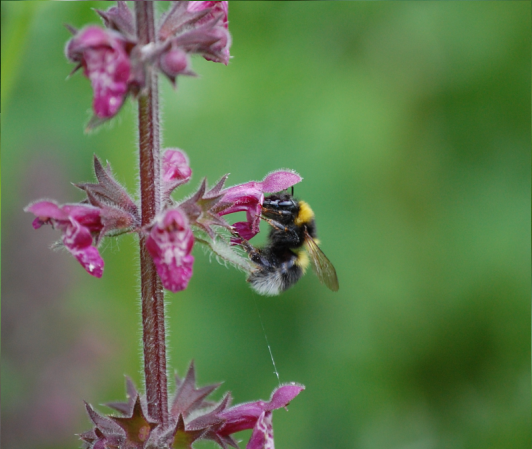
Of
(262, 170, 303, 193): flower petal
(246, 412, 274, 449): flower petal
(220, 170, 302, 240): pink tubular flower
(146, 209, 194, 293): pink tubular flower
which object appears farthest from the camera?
(262, 170, 303, 193): flower petal

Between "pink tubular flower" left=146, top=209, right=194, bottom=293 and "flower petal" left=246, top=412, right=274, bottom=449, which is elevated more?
"pink tubular flower" left=146, top=209, right=194, bottom=293

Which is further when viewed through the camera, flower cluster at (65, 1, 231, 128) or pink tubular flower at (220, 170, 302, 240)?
pink tubular flower at (220, 170, 302, 240)

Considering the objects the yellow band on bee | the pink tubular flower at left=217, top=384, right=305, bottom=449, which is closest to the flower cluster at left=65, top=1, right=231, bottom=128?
the yellow band on bee

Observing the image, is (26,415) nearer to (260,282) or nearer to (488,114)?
(260,282)

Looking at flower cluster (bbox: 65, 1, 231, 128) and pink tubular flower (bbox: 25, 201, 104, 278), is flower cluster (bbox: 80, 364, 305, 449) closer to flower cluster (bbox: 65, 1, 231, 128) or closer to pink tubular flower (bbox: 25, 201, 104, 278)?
pink tubular flower (bbox: 25, 201, 104, 278)

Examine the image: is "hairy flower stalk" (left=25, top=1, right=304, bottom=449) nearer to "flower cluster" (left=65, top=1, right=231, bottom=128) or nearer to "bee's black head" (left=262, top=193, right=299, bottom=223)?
"flower cluster" (left=65, top=1, right=231, bottom=128)

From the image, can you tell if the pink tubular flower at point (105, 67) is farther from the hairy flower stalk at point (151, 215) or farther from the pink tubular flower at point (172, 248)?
the pink tubular flower at point (172, 248)

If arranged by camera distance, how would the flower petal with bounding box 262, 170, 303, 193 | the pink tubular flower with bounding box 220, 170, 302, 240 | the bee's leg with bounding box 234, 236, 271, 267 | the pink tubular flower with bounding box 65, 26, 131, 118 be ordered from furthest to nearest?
the bee's leg with bounding box 234, 236, 271, 267
the flower petal with bounding box 262, 170, 303, 193
the pink tubular flower with bounding box 220, 170, 302, 240
the pink tubular flower with bounding box 65, 26, 131, 118

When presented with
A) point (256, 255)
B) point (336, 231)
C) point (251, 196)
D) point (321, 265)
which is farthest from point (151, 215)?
point (336, 231)
